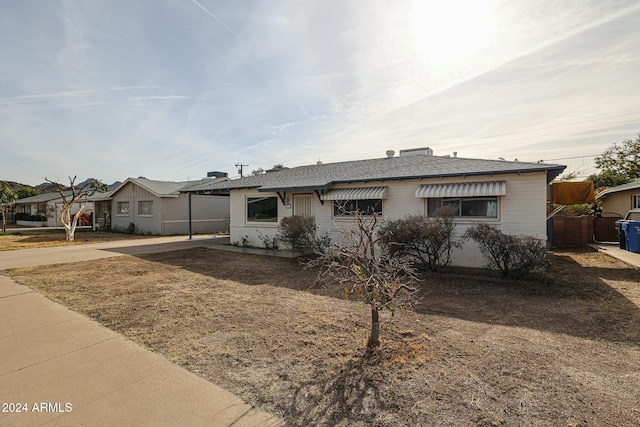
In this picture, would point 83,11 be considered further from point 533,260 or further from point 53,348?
point 533,260

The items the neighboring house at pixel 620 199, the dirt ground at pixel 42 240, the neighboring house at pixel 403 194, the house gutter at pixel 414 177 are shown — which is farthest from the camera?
the dirt ground at pixel 42 240

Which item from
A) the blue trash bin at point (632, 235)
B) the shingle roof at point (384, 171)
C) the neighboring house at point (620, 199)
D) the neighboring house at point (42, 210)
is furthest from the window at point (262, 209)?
the neighboring house at point (42, 210)

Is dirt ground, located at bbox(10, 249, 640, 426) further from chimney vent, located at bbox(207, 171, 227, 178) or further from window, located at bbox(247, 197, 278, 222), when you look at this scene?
chimney vent, located at bbox(207, 171, 227, 178)

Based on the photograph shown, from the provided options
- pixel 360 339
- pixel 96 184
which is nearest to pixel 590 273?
pixel 360 339

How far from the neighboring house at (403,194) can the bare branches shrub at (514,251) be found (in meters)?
1.54

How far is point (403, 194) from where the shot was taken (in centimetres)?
1052

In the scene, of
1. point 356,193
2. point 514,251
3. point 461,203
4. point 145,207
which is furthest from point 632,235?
point 145,207

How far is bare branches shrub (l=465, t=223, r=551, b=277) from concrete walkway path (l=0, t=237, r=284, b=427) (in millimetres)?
6992

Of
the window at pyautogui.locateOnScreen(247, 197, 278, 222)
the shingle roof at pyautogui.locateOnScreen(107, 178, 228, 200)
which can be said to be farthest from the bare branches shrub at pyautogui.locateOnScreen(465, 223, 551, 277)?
the shingle roof at pyautogui.locateOnScreen(107, 178, 228, 200)

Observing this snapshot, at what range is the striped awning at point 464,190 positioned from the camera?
8766 millimetres

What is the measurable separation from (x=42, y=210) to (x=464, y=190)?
43.2 meters

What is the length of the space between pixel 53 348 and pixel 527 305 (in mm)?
7821

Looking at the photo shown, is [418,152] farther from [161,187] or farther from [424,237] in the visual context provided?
[161,187]

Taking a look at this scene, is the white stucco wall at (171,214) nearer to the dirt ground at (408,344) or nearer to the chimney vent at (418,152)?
the dirt ground at (408,344)
